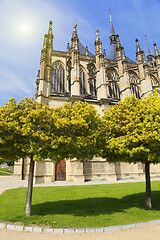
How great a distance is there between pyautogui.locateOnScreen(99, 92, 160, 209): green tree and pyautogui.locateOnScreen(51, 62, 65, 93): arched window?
21.1 meters

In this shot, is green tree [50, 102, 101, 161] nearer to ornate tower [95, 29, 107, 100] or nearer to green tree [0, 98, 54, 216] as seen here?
green tree [0, 98, 54, 216]

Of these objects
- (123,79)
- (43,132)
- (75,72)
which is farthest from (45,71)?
(43,132)

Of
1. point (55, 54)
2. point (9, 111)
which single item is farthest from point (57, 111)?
point (55, 54)

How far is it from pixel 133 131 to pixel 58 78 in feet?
81.3

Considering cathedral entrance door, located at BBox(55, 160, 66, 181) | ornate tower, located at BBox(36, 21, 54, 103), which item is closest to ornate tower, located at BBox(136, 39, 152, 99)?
ornate tower, located at BBox(36, 21, 54, 103)

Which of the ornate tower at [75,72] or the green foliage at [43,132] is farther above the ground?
the ornate tower at [75,72]

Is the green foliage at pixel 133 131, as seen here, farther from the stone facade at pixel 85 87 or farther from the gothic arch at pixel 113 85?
the gothic arch at pixel 113 85

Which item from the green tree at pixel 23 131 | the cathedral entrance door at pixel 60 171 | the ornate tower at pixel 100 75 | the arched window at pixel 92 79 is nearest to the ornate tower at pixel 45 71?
the ornate tower at pixel 100 75

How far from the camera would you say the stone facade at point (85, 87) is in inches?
786

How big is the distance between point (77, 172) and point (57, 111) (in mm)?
12957

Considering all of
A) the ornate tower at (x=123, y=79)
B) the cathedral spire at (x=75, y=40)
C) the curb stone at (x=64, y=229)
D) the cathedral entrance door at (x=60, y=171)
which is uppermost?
the cathedral spire at (x=75, y=40)

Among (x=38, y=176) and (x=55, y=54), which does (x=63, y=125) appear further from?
(x=55, y=54)

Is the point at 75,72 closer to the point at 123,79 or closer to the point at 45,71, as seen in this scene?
the point at 45,71

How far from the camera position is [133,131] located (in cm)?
767
